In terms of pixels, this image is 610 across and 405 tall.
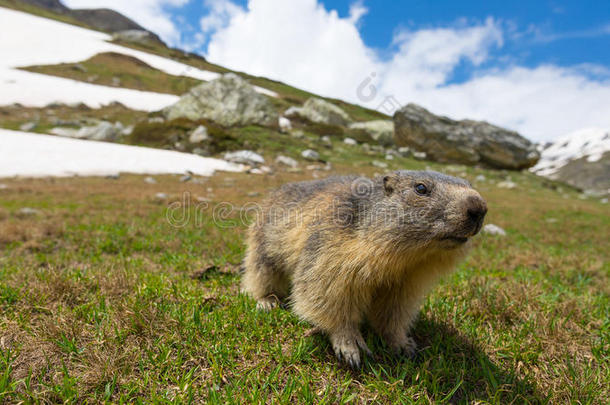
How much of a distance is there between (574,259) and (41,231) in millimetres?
11354

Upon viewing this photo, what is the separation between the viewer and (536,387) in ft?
8.57

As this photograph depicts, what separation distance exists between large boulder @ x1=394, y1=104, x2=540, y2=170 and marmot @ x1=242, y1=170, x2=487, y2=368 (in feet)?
113

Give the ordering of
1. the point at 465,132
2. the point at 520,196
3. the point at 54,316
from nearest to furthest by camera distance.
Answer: the point at 54,316 < the point at 520,196 < the point at 465,132

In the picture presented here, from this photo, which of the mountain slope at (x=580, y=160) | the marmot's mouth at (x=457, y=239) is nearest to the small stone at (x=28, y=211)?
the marmot's mouth at (x=457, y=239)

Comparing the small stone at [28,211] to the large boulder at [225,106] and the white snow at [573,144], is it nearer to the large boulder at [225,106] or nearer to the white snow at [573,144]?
the large boulder at [225,106]

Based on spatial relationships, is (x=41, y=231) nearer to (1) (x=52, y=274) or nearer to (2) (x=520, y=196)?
(1) (x=52, y=274)

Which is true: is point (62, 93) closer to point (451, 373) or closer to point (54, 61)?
point (54, 61)

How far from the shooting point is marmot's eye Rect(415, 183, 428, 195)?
271 cm

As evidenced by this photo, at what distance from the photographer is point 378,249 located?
2.69 m

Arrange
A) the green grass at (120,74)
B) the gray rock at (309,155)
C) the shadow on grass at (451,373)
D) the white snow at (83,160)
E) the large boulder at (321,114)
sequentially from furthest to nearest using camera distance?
the green grass at (120,74)
the large boulder at (321,114)
the gray rock at (309,155)
the white snow at (83,160)
the shadow on grass at (451,373)

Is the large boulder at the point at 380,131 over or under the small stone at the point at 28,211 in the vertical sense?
over

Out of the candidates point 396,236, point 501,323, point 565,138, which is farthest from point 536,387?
point 565,138

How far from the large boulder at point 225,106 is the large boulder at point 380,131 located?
41.3ft

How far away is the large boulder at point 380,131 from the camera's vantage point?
4038 cm
